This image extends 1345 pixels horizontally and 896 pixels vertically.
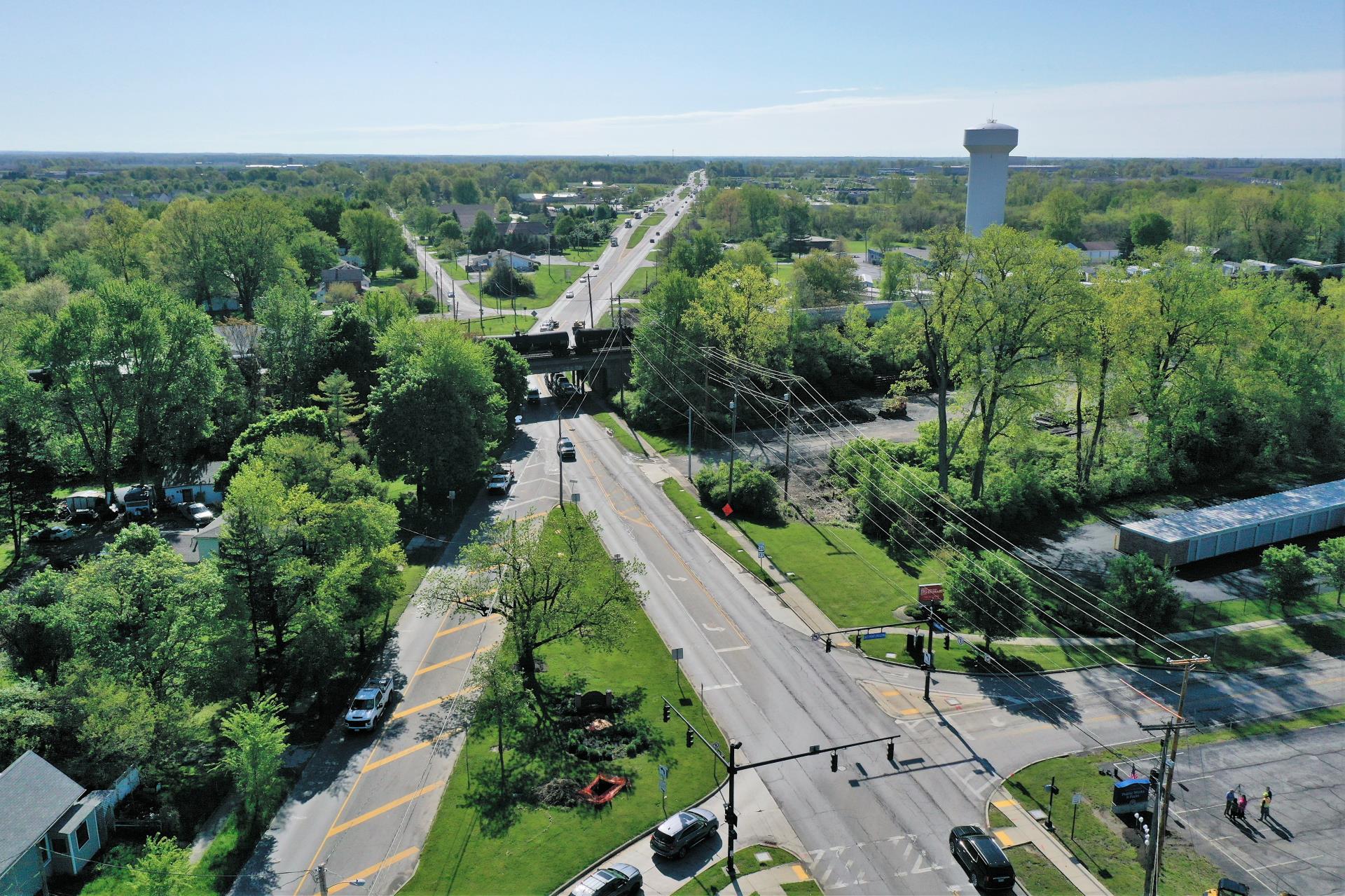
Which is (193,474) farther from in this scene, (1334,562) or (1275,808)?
(1334,562)

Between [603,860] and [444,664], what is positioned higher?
[444,664]

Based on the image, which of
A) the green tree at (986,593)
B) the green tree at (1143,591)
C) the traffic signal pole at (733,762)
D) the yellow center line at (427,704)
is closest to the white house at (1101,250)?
the green tree at (1143,591)

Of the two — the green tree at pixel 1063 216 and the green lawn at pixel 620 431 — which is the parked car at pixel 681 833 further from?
the green tree at pixel 1063 216

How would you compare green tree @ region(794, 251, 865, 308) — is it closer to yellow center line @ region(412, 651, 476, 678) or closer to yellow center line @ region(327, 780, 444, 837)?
yellow center line @ region(412, 651, 476, 678)

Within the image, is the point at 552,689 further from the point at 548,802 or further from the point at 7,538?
the point at 7,538

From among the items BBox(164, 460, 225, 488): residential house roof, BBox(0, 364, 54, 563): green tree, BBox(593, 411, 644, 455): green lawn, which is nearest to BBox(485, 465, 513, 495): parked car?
BBox(593, 411, 644, 455): green lawn

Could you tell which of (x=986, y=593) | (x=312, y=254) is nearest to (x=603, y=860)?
(x=986, y=593)
